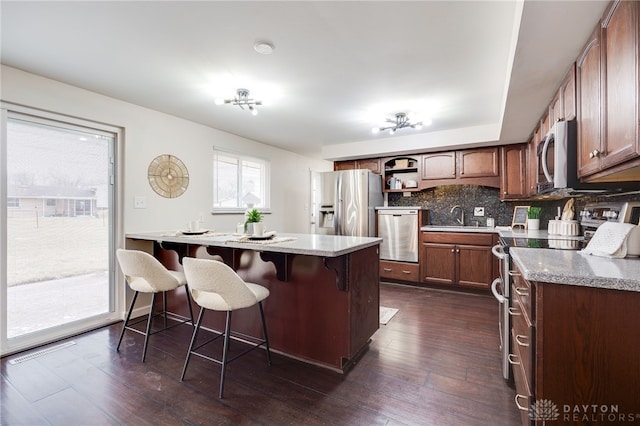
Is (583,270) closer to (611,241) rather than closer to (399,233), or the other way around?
(611,241)

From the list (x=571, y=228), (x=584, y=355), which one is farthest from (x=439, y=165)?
(x=584, y=355)

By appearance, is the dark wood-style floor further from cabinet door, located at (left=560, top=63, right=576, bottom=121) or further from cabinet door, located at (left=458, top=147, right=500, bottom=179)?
cabinet door, located at (left=458, top=147, right=500, bottom=179)

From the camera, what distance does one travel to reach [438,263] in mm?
4188

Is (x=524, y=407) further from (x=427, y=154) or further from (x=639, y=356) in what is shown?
(x=427, y=154)

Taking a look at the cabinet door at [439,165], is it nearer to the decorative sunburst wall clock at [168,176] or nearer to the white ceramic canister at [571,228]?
the white ceramic canister at [571,228]

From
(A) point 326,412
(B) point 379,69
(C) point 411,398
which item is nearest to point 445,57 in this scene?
(B) point 379,69

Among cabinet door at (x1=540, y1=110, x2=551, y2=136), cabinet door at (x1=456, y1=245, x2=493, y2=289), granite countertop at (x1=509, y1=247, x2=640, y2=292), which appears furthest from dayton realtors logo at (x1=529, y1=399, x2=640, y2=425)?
cabinet door at (x1=456, y1=245, x2=493, y2=289)

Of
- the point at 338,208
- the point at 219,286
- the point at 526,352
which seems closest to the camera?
the point at 526,352

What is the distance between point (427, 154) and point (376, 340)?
308cm

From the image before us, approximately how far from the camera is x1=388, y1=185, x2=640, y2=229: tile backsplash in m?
4.06

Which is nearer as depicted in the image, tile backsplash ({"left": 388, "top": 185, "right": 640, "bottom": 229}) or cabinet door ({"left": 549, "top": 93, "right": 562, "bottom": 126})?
cabinet door ({"left": 549, "top": 93, "right": 562, "bottom": 126})

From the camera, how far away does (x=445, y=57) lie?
2195 mm

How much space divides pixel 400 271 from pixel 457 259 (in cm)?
82

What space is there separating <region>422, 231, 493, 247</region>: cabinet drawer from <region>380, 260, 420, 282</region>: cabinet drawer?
45cm
